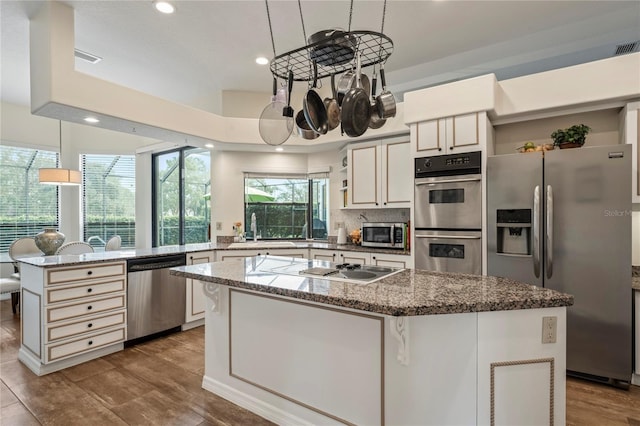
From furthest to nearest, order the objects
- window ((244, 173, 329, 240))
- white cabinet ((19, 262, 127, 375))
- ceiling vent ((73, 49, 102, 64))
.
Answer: window ((244, 173, 329, 240)) → ceiling vent ((73, 49, 102, 64)) → white cabinet ((19, 262, 127, 375))

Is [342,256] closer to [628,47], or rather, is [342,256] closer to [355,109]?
[355,109]

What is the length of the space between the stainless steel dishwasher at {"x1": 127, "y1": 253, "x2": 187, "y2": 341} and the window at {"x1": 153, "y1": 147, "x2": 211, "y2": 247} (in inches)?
61.0

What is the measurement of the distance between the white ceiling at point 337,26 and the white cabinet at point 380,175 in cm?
101

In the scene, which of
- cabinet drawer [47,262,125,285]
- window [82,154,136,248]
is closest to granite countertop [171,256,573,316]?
cabinet drawer [47,262,125,285]

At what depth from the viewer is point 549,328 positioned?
1.55 meters

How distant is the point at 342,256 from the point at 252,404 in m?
2.21

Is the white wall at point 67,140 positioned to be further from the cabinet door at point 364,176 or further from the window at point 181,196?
the cabinet door at point 364,176

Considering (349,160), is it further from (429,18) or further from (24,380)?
(24,380)

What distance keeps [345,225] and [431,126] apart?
2.01 m

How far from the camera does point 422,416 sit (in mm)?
1657

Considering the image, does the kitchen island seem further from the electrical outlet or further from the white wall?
the white wall

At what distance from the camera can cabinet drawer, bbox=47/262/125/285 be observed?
2787 mm

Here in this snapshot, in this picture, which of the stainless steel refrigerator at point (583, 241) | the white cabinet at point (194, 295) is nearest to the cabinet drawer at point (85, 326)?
the white cabinet at point (194, 295)

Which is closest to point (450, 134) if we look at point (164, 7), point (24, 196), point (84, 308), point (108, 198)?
point (164, 7)
